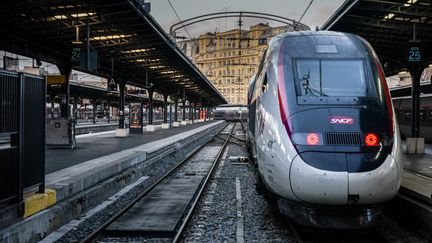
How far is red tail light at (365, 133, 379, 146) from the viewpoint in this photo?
6742 millimetres

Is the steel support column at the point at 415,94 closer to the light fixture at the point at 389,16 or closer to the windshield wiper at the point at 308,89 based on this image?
the light fixture at the point at 389,16

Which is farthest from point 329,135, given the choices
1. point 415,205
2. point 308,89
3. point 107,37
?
point 107,37

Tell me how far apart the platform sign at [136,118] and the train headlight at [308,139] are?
25.6 meters

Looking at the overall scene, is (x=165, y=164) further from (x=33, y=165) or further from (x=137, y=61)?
(x=33, y=165)

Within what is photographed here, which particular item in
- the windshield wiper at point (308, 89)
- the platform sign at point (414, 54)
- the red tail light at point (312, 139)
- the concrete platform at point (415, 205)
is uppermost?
the platform sign at point (414, 54)

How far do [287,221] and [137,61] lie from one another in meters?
19.8

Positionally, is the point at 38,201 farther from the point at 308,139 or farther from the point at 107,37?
the point at 107,37

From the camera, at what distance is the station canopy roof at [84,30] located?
1437 centimetres

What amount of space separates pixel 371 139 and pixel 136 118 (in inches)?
1047

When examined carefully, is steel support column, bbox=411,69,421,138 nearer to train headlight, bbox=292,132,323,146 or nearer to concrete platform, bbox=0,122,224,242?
concrete platform, bbox=0,122,224,242

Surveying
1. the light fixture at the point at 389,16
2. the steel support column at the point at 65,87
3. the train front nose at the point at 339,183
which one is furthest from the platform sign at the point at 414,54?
the steel support column at the point at 65,87

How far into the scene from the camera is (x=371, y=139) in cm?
678

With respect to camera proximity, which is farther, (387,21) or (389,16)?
(387,21)

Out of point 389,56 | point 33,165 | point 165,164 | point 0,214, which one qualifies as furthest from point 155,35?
point 0,214
